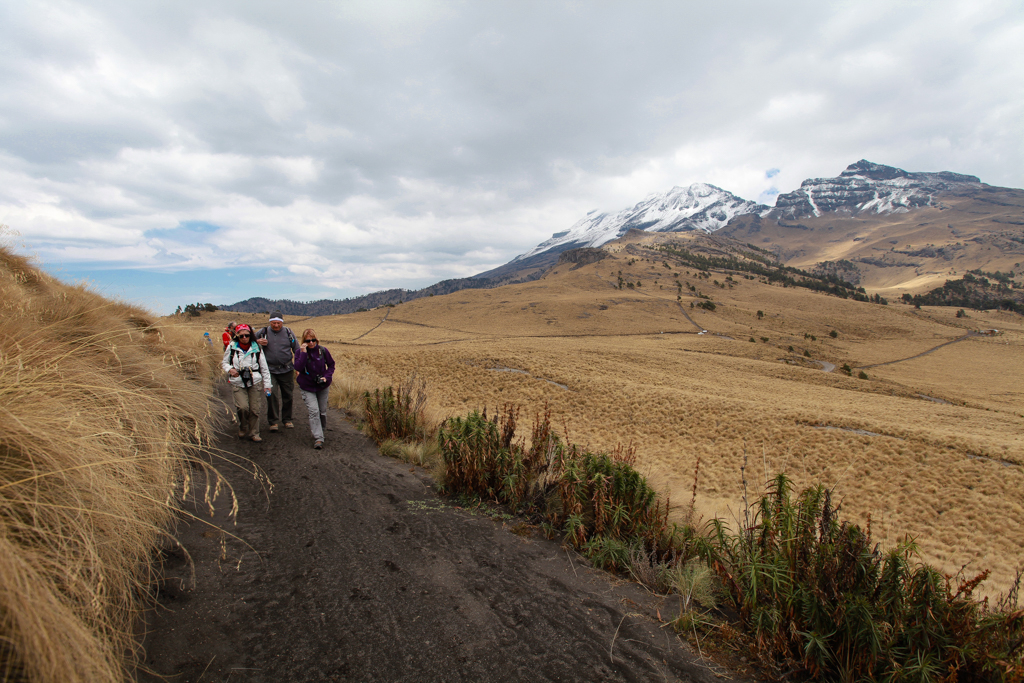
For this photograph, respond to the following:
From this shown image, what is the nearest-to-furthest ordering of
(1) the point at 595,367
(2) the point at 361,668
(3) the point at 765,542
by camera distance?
(2) the point at 361,668 < (3) the point at 765,542 < (1) the point at 595,367

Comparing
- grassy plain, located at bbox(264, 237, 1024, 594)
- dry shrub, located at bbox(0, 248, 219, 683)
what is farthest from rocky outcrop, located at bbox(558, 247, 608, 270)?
dry shrub, located at bbox(0, 248, 219, 683)

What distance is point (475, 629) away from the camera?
309 cm

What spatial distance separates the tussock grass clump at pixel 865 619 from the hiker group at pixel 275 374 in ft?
22.1

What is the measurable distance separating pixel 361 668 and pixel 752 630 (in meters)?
2.87

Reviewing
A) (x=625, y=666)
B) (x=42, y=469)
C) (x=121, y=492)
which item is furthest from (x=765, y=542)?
(x=42, y=469)

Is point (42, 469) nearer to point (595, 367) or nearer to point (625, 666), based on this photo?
point (625, 666)

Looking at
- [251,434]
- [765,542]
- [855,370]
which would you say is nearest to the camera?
[765,542]

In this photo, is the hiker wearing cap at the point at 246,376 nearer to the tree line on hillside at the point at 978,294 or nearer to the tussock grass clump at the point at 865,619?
the tussock grass clump at the point at 865,619

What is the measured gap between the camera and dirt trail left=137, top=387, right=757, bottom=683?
105 inches

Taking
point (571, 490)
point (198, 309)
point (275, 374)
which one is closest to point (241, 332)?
point (275, 374)

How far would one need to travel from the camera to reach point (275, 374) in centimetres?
846

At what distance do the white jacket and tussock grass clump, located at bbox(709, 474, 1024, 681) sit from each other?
7.56 m

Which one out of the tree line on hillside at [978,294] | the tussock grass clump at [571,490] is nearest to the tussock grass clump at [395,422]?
the tussock grass clump at [571,490]

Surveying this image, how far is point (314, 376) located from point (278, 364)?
1.31 m
